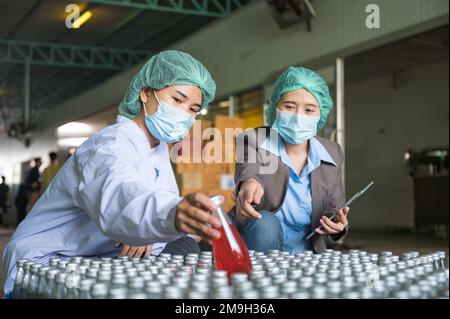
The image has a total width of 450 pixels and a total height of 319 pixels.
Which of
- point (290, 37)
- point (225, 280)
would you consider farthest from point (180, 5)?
point (225, 280)

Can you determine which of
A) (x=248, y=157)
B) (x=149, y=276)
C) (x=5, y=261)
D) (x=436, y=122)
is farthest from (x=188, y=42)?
(x=149, y=276)

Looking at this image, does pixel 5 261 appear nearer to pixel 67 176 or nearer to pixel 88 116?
pixel 67 176

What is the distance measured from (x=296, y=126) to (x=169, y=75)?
682mm

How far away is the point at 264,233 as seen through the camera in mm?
2004

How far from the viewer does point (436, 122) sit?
8523 millimetres

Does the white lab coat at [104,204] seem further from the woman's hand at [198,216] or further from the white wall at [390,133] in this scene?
the white wall at [390,133]

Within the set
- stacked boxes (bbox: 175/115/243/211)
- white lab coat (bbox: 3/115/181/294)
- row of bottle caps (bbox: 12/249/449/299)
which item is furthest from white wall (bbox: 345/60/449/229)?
row of bottle caps (bbox: 12/249/449/299)

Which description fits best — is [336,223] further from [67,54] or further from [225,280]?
[67,54]

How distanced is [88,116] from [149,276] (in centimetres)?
1201

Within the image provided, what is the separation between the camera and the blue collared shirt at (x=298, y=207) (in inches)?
84.1

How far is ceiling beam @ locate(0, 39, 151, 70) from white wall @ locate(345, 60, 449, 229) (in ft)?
15.0

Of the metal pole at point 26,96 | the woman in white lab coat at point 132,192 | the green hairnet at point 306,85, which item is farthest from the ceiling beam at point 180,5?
the woman in white lab coat at point 132,192
